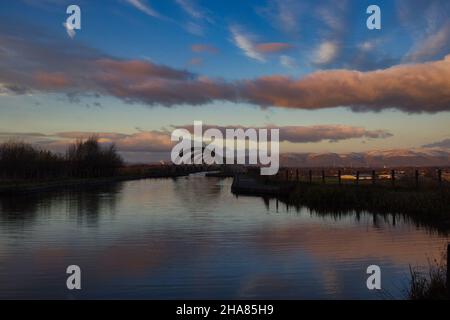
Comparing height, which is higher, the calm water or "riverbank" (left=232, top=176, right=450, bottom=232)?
"riverbank" (left=232, top=176, right=450, bottom=232)

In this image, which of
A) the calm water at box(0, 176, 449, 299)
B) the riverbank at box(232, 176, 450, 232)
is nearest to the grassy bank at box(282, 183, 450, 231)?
the riverbank at box(232, 176, 450, 232)

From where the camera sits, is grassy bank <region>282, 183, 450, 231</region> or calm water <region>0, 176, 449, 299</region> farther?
grassy bank <region>282, 183, 450, 231</region>

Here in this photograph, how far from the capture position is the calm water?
993cm

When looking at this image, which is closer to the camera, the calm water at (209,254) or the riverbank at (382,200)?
the calm water at (209,254)

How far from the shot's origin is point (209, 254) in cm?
1360

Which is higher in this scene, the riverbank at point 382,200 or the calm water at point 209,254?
the riverbank at point 382,200

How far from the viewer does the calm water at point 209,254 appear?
9.93 m

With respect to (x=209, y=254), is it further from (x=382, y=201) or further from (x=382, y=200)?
(x=382, y=200)

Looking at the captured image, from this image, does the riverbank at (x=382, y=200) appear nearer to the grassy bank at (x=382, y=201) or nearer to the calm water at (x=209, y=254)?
the grassy bank at (x=382, y=201)

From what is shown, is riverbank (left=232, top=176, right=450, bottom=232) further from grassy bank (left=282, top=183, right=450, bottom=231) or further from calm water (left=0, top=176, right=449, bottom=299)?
calm water (left=0, top=176, right=449, bottom=299)

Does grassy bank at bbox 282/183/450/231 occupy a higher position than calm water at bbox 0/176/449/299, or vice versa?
grassy bank at bbox 282/183/450/231

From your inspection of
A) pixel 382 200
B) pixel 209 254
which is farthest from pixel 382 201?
pixel 209 254

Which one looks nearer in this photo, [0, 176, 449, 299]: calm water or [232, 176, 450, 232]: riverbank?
[0, 176, 449, 299]: calm water

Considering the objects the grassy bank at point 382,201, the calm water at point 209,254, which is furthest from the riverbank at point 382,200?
the calm water at point 209,254
